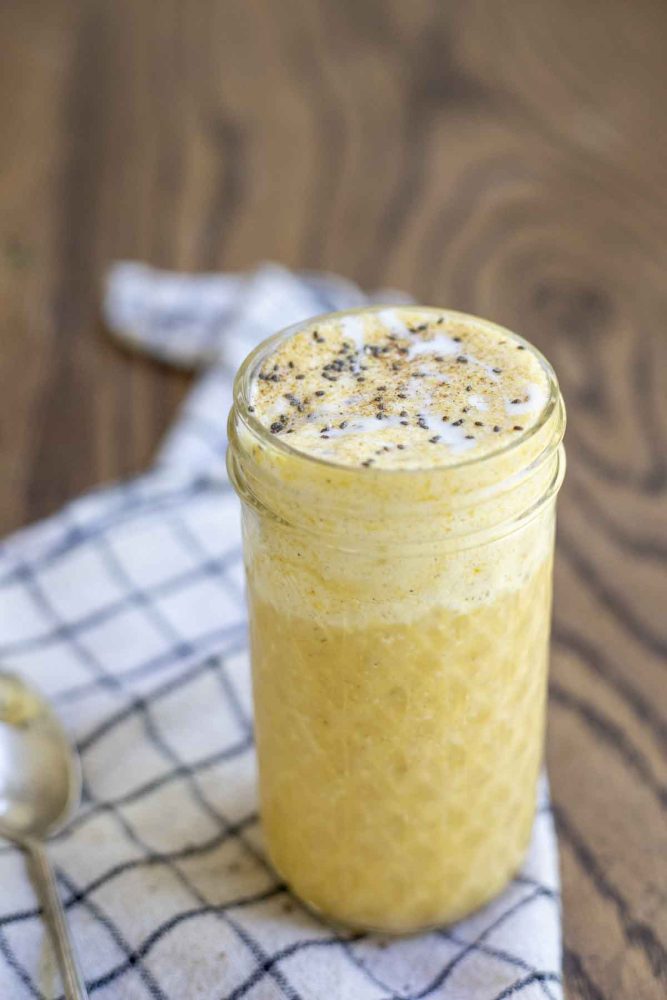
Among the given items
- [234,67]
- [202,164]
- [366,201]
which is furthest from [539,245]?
[234,67]

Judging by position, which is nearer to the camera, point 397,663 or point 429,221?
point 397,663

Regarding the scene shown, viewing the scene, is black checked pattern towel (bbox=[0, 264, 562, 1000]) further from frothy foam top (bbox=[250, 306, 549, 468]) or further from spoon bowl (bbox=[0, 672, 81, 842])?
frothy foam top (bbox=[250, 306, 549, 468])

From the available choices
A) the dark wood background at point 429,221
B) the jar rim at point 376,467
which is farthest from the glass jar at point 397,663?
the dark wood background at point 429,221

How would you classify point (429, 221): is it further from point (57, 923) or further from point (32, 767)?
point (57, 923)

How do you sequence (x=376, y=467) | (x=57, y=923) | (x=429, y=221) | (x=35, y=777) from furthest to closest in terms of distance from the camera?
(x=429, y=221) → (x=35, y=777) → (x=57, y=923) → (x=376, y=467)

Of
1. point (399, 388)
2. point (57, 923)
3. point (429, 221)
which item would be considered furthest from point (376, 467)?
point (429, 221)

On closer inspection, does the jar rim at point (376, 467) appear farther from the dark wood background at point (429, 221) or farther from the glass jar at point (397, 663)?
the dark wood background at point (429, 221)

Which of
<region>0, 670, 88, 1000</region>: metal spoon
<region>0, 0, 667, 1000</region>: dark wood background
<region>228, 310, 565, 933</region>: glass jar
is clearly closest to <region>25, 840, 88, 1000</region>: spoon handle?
<region>0, 670, 88, 1000</region>: metal spoon
